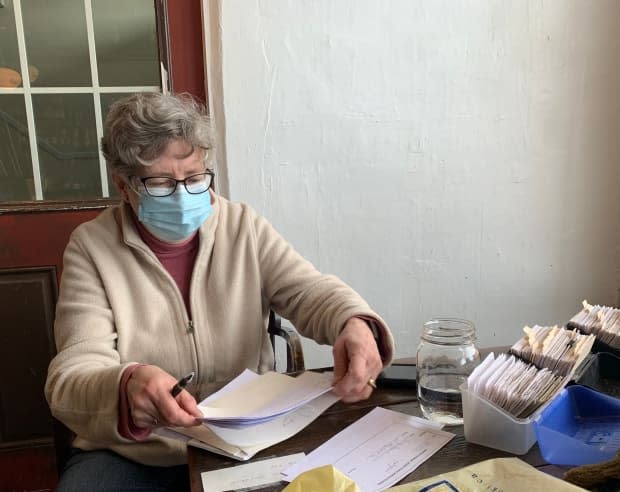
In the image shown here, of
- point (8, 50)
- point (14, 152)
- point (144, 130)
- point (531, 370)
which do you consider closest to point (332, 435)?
point (531, 370)

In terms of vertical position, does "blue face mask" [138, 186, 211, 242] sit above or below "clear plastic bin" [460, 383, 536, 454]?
above

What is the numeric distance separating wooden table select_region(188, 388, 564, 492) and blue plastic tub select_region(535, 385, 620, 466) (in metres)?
0.03

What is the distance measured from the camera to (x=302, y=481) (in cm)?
70

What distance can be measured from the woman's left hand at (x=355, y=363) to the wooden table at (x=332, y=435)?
1.5 inches

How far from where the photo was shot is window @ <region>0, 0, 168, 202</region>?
5.39ft

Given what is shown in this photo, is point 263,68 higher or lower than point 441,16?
lower

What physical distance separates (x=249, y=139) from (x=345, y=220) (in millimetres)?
439

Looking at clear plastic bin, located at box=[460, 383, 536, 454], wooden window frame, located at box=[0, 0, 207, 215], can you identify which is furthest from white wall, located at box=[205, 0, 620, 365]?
clear plastic bin, located at box=[460, 383, 536, 454]

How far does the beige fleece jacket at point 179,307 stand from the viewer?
3.63 feet

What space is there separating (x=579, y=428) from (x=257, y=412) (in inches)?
21.1

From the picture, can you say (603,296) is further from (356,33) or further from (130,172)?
(130,172)

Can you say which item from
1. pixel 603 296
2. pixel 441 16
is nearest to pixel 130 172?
pixel 441 16

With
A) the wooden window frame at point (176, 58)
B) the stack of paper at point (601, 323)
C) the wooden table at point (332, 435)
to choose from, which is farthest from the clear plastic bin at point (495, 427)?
the wooden window frame at point (176, 58)

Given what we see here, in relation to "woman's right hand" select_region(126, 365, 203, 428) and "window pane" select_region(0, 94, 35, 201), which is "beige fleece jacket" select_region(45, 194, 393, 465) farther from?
"window pane" select_region(0, 94, 35, 201)
